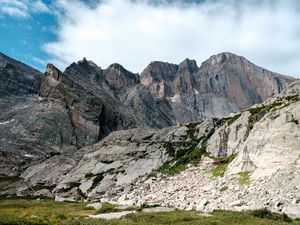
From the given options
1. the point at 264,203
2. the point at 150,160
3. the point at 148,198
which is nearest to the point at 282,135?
the point at 264,203

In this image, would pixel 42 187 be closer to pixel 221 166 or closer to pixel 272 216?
pixel 221 166

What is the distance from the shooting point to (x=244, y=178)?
68.8 meters

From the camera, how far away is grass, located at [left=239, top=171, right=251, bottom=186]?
218ft

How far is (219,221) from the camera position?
120 feet

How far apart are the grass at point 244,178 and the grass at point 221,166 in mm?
7888

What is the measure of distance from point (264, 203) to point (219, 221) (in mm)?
17403

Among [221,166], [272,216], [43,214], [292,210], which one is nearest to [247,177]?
[221,166]

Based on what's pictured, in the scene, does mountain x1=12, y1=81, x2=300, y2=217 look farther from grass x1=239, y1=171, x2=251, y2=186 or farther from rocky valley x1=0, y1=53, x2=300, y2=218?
rocky valley x1=0, y1=53, x2=300, y2=218

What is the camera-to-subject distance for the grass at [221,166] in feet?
265

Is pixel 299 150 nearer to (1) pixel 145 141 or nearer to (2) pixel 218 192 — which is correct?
(2) pixel 218 192

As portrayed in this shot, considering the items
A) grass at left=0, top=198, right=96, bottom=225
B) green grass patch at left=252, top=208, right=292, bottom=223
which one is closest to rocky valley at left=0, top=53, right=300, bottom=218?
green grass patch at left=252, top=208, right=292, bottom=223

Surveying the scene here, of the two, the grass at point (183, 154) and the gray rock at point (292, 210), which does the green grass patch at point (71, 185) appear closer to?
the grass at point (183, 154)

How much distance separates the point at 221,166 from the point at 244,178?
60.3ft

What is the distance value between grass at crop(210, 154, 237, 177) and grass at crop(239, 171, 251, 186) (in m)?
7.89
